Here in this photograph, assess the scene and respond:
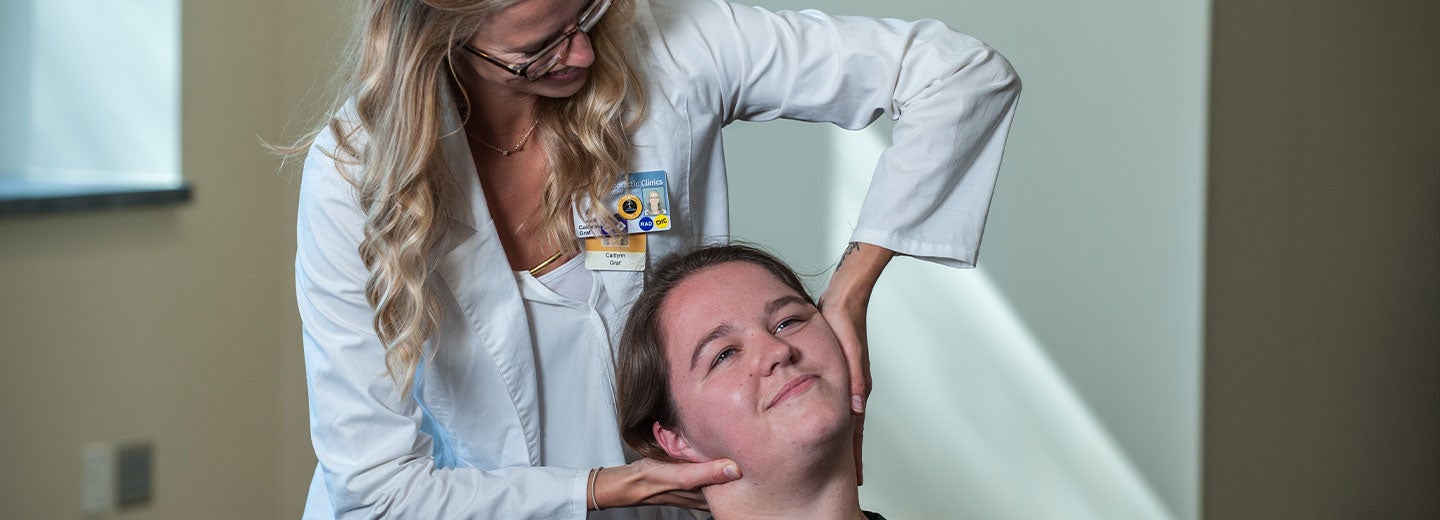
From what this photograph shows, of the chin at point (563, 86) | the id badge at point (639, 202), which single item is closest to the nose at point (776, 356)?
the id badge at point (639, 202)

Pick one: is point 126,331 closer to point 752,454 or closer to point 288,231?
point 288,231

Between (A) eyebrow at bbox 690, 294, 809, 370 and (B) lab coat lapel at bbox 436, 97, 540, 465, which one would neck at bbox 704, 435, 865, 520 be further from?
(B) lab coat lapel at bbox 436, 97, 540, 465

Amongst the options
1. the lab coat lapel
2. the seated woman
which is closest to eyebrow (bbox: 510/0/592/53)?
the lab coat lapel

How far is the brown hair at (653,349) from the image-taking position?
1708 mm

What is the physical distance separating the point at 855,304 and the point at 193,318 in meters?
1.92

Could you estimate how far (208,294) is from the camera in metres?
3.09

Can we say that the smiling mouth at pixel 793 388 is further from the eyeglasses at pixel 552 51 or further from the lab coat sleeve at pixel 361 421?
the eyeglasses at pixel 552 51

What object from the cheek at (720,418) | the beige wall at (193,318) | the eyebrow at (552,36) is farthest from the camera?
the beige wall at (193,318)

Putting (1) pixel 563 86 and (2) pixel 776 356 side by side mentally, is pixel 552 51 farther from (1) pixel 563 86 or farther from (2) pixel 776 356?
(2) pixel 776 356

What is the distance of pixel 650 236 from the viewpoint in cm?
175

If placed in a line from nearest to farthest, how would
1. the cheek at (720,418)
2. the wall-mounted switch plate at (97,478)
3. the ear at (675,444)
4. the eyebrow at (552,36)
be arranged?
the eyebrow at (552,36)
the cheek at (720,418)
the ear at (675,444)
the wall-mounted switch plate at (97,478)

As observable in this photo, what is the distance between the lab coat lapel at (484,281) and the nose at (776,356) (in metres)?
0.30

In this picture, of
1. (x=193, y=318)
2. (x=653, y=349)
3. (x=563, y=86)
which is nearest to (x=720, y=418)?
(x=653, y=349)

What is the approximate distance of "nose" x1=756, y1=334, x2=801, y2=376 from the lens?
1.58 m
